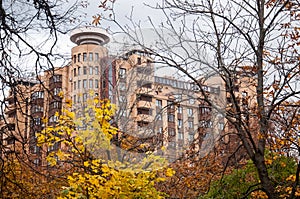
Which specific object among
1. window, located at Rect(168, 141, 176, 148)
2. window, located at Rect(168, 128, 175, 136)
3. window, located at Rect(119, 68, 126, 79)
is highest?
window, located at Rect(119, 68, 126, 79)

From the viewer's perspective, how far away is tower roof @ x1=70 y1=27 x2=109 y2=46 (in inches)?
178

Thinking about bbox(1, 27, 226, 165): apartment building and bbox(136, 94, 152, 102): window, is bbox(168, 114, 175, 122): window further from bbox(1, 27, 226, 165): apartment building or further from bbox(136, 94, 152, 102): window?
bbox(136, 94, 152, 102): window

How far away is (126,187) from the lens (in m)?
6.84

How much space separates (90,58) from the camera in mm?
4363

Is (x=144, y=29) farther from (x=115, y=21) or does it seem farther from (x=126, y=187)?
(x=126, y=187)

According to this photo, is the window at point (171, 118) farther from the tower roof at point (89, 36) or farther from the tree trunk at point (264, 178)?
the tree trunk at point (264, 178)

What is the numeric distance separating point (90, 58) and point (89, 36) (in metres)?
0.30

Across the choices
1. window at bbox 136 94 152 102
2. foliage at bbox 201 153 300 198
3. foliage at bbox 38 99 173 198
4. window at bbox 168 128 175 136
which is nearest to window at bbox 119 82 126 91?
window at bbox 136 94 152 102

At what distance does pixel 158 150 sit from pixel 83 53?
47.9 inches

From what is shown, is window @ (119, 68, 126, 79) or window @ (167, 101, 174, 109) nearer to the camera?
window @ (167, 101, 174, 109)

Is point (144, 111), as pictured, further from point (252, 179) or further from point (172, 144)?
point (252, 179)

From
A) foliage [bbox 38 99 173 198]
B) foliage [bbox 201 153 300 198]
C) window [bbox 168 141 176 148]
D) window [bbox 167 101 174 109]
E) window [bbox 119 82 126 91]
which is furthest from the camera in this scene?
foliage [bbox 201 153 300 198]

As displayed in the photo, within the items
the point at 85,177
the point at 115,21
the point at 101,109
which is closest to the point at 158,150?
the point at 115,21

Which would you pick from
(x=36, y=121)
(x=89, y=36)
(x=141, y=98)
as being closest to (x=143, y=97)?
(x=141, y=98)
